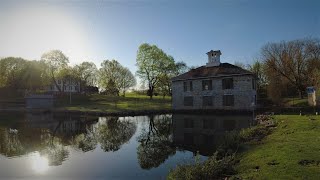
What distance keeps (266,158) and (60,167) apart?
1103cm

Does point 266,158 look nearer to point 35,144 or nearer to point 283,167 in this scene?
point 283,167

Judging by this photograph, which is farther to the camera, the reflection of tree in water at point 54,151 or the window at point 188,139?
the window at point 188,139

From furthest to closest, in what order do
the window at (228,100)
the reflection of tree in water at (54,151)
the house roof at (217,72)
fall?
the house roof at (217,72), the window at (228,100), the reflection of tree in water at (54,151)

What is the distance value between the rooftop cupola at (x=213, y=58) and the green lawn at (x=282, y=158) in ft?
119

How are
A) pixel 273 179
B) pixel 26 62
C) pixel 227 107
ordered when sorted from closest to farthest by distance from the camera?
1. pixel 273 179
2. pixel 227 107
3. pixel 26 62

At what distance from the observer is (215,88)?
48844mm

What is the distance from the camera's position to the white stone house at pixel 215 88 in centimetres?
4612

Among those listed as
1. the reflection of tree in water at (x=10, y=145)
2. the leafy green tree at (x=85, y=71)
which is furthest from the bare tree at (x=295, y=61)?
the leafy green tree at (x=85, y=71)

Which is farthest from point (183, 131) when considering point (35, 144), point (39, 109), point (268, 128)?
point (39, 109)

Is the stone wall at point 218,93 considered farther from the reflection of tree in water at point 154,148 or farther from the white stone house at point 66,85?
the white stone house at point 66,85

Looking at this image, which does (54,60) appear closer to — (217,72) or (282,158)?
(217,72)

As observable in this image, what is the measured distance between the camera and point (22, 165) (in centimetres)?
1741

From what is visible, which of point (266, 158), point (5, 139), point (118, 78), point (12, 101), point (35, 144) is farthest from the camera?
point (118, 78)

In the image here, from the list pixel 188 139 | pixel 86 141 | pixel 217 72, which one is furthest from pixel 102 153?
pixel 217 72
